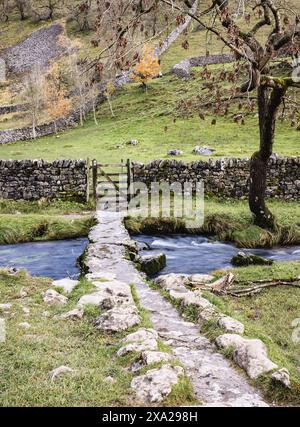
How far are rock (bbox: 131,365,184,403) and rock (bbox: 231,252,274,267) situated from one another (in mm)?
Result: 8663

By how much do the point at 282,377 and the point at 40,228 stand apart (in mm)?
14290

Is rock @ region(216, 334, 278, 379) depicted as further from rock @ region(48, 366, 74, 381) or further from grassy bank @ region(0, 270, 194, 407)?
rock @ region(48, 366, 74, 381)

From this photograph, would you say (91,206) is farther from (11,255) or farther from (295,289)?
(295,289)

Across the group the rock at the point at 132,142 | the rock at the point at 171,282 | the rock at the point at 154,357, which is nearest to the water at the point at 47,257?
the rock at the point at 171,282

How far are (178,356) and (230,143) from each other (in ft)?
105

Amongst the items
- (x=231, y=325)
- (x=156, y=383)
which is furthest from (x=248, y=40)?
(x=156, y=383)

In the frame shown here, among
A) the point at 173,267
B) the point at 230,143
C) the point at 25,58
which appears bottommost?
the point at 173,267

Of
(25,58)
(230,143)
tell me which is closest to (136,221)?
(230,143)

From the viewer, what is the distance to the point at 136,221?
20.0m

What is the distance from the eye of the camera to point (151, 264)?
14.8 meters

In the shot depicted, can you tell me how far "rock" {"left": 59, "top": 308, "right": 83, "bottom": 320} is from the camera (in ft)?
30.2

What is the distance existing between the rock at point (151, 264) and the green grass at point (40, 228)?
5.10 meters

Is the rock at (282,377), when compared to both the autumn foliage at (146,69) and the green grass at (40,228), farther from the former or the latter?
the autumn foliage at (146,69)

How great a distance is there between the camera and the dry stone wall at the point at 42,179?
2400cm
